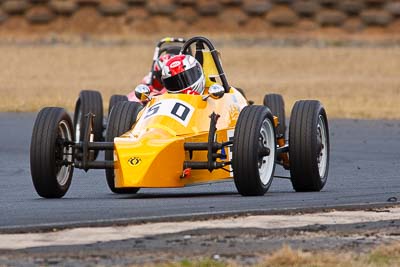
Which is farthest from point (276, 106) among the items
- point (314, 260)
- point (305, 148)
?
point (314, 260)

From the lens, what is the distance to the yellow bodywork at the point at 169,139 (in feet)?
38.4

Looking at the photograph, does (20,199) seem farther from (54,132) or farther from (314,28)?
(314,28)

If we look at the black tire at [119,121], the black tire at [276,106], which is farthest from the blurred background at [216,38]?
Result: the black tire at [119,121]

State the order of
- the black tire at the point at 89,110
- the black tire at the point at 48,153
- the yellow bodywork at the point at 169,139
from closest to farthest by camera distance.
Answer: the yellow bodywork at the point at 169,139
the black tire at the point at 48,153
the black tire at the point at 89,110

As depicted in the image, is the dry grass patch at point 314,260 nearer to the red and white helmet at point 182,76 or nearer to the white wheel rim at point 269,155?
the white wheel rim at point 269,155

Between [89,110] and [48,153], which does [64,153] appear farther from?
[89,110]

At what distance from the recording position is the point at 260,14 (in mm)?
34688

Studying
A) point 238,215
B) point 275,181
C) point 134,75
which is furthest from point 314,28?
point 238,215

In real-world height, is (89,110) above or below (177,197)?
above

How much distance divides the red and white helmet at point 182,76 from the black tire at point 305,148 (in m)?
1.05

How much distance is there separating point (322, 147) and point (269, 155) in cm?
105

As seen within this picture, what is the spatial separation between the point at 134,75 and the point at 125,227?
2230 cm

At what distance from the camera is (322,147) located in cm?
1339

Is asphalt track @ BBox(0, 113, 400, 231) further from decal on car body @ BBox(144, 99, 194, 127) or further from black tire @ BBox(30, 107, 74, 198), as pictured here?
decal on car body @ BBox(144, 99, 194, 127)
